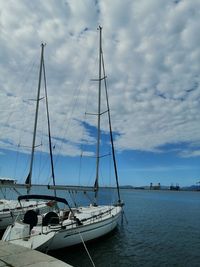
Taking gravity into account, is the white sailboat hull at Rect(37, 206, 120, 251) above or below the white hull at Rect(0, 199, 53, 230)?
below

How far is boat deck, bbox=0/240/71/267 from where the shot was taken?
28.1 ft

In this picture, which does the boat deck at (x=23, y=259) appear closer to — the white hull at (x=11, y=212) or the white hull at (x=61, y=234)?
the white hull at (x=61, y=234)

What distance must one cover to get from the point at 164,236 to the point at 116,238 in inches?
244

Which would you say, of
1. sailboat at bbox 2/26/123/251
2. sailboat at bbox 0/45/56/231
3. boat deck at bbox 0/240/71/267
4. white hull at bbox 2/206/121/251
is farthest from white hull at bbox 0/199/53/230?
boat deck at bbox 0/240/71/267

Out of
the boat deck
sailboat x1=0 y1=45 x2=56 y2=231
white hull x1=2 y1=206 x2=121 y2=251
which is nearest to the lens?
the boat deck

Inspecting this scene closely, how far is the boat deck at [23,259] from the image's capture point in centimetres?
857

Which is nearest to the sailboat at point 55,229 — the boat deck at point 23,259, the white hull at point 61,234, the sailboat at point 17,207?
the white hull at point 61,234

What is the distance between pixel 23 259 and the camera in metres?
9.06

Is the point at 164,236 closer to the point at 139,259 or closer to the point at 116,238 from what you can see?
the point at 116,238

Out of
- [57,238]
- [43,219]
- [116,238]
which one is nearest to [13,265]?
[57,238]

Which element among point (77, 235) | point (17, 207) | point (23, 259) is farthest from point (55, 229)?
point (17, 207)

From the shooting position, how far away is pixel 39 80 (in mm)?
33531

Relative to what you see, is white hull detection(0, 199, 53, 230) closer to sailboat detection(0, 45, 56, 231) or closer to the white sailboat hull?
sailboat detection(0, 45, 56, 231)

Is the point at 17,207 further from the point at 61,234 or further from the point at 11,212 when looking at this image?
the point at 61,234
